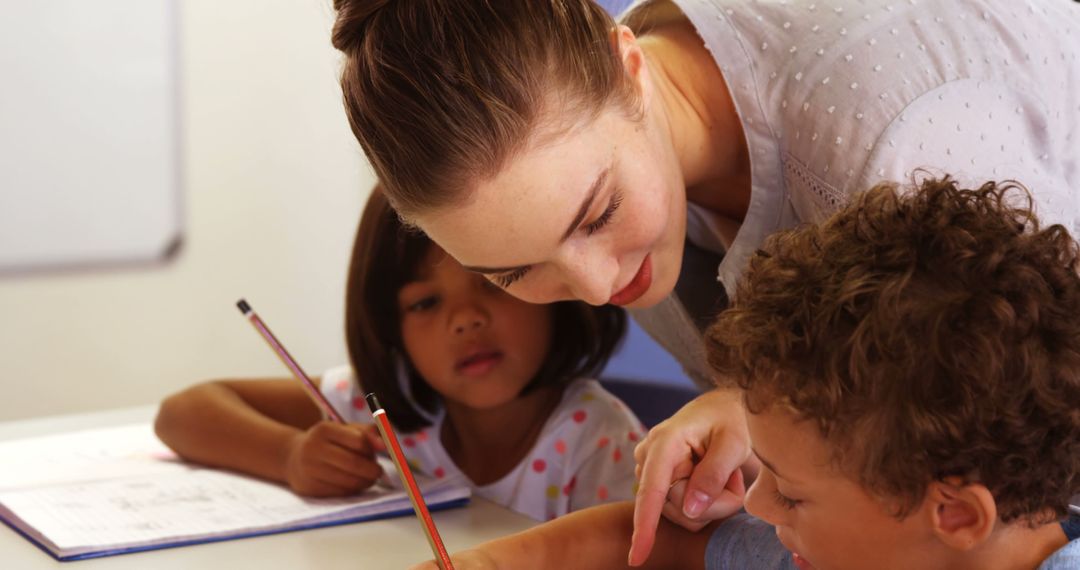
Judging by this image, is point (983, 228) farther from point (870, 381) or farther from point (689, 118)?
point (689, 118)

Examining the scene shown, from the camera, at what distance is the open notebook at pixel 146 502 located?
1056 millimetres

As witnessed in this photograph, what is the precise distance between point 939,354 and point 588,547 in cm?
34

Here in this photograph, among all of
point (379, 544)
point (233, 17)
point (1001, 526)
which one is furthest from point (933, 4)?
point (233, 17)

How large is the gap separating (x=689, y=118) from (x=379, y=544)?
1.40 feet

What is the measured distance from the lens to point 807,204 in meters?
0.99

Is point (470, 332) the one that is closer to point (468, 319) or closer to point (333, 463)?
point (468, 319)

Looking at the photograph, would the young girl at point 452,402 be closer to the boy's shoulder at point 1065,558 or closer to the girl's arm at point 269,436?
the girl's arm at point 269,436

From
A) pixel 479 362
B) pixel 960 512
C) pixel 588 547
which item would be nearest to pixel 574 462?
pixel 479 362

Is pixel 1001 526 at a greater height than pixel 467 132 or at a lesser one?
lesser

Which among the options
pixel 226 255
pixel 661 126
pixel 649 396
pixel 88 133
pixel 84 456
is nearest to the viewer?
pixel 661 126

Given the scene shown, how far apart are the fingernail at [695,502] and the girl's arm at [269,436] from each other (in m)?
0.39

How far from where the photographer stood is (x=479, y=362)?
4.14 ft

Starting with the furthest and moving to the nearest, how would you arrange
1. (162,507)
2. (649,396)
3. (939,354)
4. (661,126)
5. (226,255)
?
(226,255) → (649,396) → (162,507) → (661,126) → (939,354)

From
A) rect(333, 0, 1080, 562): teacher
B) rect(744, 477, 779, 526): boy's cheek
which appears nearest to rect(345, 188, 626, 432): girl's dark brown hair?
A: rect(333, 0, 1080, 562): teacher
